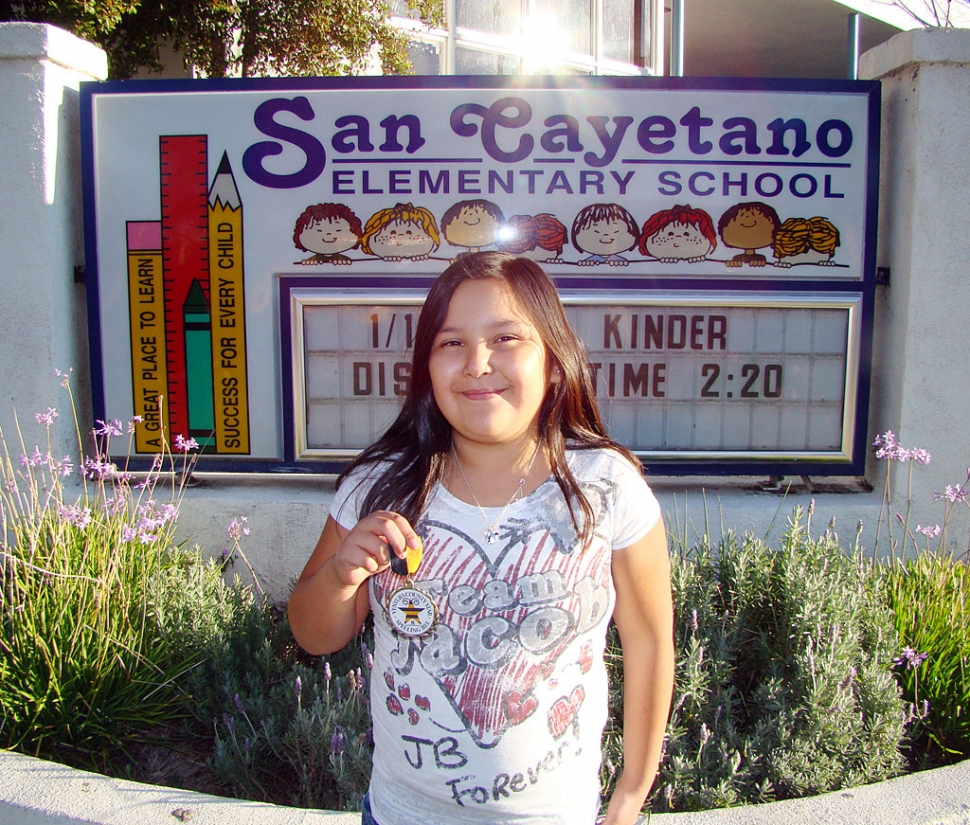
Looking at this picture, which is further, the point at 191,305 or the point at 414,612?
the point at 191,305

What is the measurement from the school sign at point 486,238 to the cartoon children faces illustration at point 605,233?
0.4 inches

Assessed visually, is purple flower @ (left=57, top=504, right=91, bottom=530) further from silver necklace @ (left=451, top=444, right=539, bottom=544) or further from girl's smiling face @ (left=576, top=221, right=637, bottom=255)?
girl's smiling face @ (left=576, top=221, right=637, bottom=255)

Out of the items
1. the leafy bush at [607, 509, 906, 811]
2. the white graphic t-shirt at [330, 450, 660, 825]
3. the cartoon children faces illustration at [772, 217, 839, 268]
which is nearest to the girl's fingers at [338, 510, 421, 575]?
the white graphic t-shirt at [330, 450, 660, 825]

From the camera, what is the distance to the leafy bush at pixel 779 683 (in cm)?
224

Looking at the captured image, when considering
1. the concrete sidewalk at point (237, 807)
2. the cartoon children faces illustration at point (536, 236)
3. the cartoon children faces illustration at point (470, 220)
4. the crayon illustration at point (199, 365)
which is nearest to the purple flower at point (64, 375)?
the crayon illustration at point (199, 365)

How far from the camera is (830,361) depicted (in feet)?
12.2

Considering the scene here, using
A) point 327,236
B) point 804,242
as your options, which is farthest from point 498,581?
point 804,242

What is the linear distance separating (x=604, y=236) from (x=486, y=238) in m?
0.54

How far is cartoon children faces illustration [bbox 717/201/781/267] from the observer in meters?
3.65

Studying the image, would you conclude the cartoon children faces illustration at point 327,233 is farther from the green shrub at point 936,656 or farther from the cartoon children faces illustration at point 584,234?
the green shrub at point 936,656

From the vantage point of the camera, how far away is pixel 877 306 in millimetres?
3850

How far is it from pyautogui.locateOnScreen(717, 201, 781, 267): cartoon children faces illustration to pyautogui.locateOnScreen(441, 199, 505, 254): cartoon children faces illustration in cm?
102

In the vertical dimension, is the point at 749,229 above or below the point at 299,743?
above

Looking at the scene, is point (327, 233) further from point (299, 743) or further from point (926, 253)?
point (926, 253)
